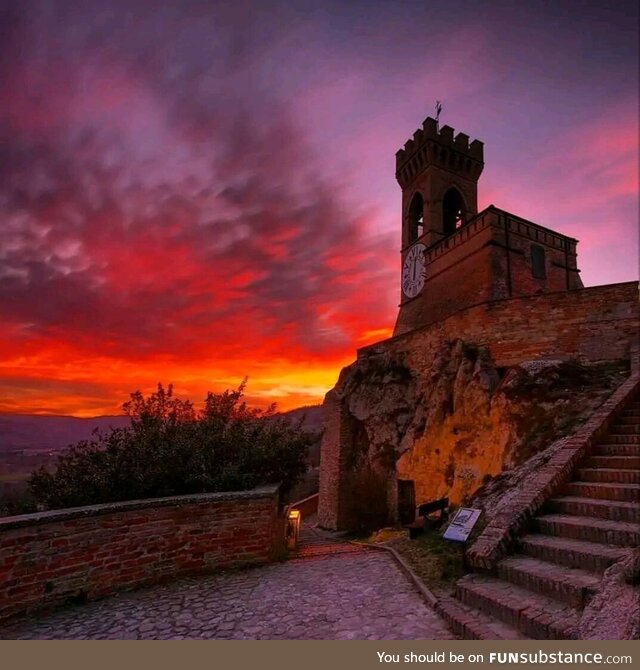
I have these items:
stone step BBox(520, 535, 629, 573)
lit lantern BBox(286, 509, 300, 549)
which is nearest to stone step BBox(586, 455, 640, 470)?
stone step BBox(520, 535, 629, 573)

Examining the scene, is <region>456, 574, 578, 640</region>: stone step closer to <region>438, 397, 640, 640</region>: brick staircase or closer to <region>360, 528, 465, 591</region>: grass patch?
<region>438, 397, 640, 640</region>: brick staircase

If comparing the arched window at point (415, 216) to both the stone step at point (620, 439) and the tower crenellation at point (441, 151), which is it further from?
the stone step at point (620, 439)

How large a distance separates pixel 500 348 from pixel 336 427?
30.9ft

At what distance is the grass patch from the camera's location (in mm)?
5086

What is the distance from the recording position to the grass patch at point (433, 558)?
16.7 feet

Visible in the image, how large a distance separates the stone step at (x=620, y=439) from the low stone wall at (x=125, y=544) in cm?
587

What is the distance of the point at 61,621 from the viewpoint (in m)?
4.42

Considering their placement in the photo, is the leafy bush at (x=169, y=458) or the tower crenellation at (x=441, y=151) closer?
the leafy bush at (x=169, y=458)

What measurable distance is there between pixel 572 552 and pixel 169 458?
5.96m

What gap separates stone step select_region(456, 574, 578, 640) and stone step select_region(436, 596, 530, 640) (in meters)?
0.06

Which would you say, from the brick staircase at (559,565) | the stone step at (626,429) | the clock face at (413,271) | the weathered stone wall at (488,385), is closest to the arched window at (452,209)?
the clock face at (413,271)

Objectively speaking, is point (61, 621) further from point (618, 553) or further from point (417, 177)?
point (417, 177)

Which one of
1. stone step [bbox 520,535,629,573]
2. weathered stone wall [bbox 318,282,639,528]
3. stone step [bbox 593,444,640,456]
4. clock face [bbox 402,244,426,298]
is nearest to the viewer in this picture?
stone step [bbox 520,535,629,573]

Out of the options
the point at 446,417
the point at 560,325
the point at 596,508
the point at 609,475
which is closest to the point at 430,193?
the point at 560,325
